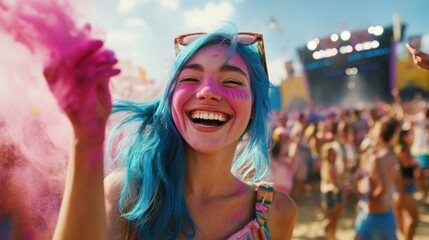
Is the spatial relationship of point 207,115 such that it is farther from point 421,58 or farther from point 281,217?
point 421,58

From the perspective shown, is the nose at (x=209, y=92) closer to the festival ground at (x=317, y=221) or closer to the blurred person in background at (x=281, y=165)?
the blurred person in background at (x=281, y=165)

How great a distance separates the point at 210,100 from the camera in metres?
1.09

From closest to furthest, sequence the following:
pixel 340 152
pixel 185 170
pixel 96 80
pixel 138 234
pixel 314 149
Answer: pixel 96 80 → pixel 138 234 → pixel 185 170 → pixel 340 152 → pixel 314 149

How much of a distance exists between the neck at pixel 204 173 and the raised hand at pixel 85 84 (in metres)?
0.64

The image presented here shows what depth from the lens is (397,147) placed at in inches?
174

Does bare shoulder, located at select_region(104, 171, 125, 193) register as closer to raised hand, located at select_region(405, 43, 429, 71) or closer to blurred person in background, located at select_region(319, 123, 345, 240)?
raised hand, located at select_region(405, 43, 429, 71)

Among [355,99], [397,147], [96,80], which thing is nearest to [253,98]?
[96,80]

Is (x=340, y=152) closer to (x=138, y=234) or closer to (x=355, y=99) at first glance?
(x=138, y=234)

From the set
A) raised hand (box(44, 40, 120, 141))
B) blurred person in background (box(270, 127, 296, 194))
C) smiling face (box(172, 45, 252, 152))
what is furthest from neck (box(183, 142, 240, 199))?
blurred person in background (box(270, 127, 296, 194))

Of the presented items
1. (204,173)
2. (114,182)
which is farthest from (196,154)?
(114,182)

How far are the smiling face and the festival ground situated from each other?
4.26 meters

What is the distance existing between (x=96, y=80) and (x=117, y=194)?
58 centimetres

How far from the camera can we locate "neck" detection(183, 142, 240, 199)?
1204 millimetres

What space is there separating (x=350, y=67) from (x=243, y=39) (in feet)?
79.8
